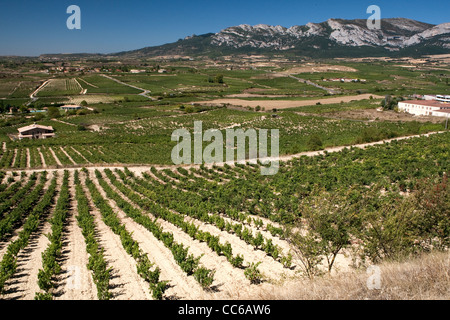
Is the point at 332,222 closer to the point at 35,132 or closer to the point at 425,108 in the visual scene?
the point at 35,132

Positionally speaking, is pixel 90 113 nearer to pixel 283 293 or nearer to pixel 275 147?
pixel 275 147

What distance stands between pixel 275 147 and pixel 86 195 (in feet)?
96.3

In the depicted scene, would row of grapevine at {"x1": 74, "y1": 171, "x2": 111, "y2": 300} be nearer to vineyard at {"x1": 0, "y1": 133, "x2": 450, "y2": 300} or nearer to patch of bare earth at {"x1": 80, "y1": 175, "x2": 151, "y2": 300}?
vineyard at {"x1": 0, "y1": 133, "x2": 450, "y2": 300}

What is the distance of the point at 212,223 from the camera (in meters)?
19.3

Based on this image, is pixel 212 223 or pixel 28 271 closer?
pixel 28 271

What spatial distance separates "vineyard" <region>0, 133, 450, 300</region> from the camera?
10.4 meters

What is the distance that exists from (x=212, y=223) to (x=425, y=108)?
245 feet

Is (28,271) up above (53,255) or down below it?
below

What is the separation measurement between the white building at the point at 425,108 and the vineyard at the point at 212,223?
37773mm

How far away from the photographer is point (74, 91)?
126m

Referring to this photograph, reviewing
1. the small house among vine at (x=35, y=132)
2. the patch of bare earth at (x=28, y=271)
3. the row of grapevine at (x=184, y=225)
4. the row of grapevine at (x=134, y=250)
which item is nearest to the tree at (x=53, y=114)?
the small house among vine at (x=35, y=132)

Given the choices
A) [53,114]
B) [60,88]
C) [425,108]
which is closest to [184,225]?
[425,108]

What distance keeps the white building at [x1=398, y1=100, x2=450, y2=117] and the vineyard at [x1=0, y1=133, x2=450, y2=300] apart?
124 ft

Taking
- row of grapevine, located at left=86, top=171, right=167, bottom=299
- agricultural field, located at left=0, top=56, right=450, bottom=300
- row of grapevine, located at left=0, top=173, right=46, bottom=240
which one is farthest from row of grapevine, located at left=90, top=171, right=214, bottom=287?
row of grapevine, located at left=0, top=173, right=46, bottom=240
